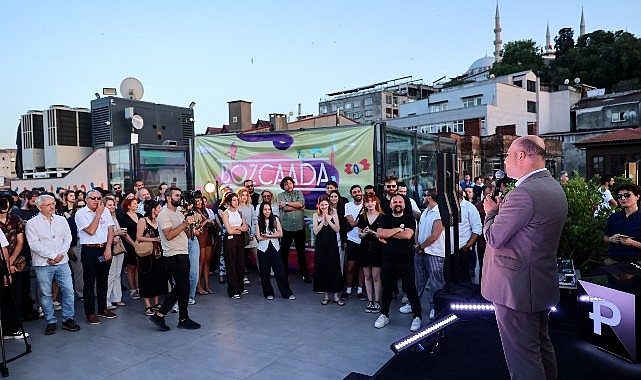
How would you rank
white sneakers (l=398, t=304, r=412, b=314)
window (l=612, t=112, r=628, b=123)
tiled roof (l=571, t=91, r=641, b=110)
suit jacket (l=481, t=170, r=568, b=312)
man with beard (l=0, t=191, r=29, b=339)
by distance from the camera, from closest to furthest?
suit jacket (l=481, t=170, r=568, b=312) → man with beard (l=0, t=191, r=29, b=339) → white sneakers (l=398, t=304, r=412, b=314) → tiled roof (l=571, t=91, r=641, b=110) → window (l=612, t=112, r=628, b=123)

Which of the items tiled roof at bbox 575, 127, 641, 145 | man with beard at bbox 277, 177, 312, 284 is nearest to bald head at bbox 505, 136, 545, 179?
man with beard at bbox 277, 177, 312, 284

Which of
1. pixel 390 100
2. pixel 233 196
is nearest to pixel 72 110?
pixel 233 196

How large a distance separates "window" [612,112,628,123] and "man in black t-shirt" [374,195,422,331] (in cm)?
3950

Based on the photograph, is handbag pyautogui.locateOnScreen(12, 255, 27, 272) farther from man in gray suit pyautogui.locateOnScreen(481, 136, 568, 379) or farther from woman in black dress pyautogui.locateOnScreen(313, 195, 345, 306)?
man in gray suit pyautogui.locateOnScreen(481, 136, 568, 379)

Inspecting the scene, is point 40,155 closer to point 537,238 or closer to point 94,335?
point 94,335

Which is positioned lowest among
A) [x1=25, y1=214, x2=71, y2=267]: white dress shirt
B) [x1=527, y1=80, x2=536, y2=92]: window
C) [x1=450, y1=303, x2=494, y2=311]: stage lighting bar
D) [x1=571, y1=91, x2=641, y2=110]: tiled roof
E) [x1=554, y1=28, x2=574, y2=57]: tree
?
[x1=450, y1=303, x2=494, y2=311]: stage lighting bar

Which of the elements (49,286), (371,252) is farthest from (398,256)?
(49,286)

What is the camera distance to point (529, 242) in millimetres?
2779

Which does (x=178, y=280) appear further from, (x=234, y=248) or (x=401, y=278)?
(x=401, y=278)

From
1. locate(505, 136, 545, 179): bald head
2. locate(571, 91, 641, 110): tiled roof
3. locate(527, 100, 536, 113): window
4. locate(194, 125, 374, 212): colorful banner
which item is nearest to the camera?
locate(505, 136, 545, 179): bald head

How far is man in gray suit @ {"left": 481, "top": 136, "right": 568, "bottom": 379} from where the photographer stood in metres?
2.75

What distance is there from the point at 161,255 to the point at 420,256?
12.1ft

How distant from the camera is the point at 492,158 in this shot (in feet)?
110

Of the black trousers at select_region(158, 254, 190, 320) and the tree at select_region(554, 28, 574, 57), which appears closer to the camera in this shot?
the black trousers at select_region(158, 254, 190, 320)
